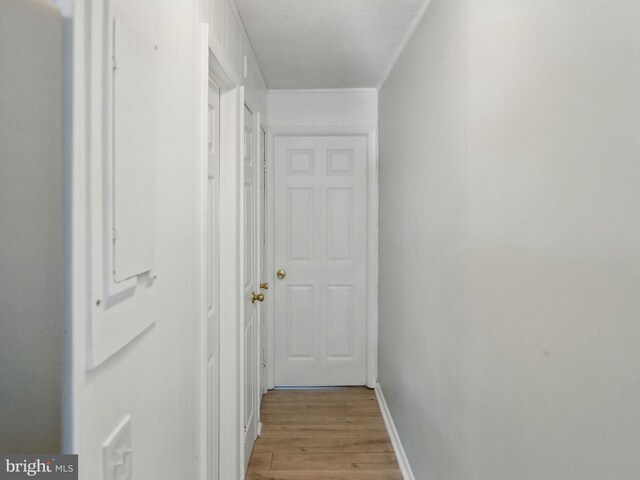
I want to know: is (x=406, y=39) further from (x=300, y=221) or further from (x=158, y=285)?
(x=158, y=285)

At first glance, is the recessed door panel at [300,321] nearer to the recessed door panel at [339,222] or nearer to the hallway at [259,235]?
the recessed door panel at [339,222]

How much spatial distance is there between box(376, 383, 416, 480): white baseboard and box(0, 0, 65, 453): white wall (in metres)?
2.08

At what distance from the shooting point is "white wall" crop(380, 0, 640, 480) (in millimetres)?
764

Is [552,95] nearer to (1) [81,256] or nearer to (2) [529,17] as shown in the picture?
(2) [529,17]

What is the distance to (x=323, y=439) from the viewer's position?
9.16 feet

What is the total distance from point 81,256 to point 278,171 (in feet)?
9.71

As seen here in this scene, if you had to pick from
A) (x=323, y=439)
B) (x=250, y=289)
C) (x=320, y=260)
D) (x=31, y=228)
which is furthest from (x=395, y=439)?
(x=31, y=228)

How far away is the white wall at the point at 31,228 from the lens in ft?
1.76

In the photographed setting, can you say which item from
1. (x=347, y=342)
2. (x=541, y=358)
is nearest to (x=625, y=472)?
(x=541, y=358)

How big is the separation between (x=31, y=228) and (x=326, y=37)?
2.24 metres

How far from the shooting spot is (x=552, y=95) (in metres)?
0.96

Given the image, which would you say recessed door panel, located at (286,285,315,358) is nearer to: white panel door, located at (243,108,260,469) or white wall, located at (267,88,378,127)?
white panel door, located at (243,108,260,469)

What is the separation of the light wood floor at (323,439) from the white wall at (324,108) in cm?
216

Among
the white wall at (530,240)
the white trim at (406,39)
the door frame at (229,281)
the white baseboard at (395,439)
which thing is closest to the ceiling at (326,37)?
the white trim at (406,39)
